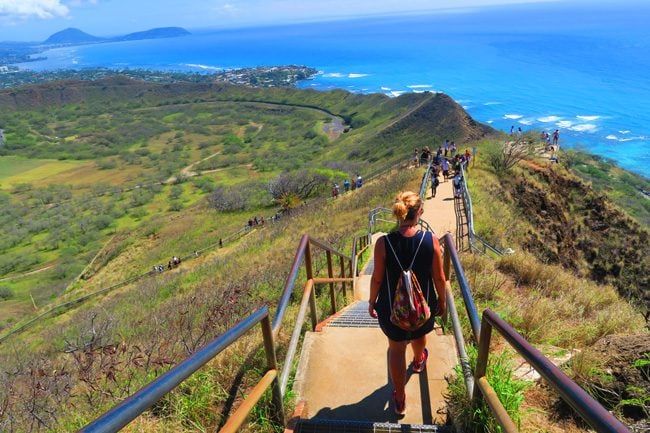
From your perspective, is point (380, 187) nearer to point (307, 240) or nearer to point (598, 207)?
point (598, 207)

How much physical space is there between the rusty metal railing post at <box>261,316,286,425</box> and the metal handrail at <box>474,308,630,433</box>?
1.40m

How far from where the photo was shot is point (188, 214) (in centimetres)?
4006

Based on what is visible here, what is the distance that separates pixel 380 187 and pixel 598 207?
10.9m

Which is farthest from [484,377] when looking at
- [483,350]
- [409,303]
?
[409,303]

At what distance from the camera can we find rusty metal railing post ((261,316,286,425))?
3127mm

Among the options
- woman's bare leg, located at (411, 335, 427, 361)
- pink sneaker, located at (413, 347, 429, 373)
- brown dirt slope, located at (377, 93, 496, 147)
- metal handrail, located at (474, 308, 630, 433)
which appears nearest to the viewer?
metal handrail, located at (474, 308, 630, 433)

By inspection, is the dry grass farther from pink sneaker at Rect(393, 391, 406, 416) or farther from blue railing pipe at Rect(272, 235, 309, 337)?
blue railing pipe at Rect(272, 235, 309, 337)

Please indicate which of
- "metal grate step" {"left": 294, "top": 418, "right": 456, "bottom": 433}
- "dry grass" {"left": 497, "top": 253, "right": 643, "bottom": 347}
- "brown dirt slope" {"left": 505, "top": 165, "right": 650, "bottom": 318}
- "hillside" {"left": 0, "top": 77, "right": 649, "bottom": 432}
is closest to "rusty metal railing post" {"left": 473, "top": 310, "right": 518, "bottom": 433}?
"metal grate step" {"left": 294, "top": 418, "right": 456, "bottom": 433}

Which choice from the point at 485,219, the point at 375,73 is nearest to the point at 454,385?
the point at 485,219

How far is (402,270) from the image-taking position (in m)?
3.29

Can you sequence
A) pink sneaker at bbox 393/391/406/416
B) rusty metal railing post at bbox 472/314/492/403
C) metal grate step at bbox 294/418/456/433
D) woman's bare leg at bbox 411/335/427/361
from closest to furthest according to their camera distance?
rusty metal railing post at bbox 472/314/492/403
metal grate step at bbox 294/418/456/433
pink sneaker at bbox 393/391/406/416
woman's bare leg at bbox 411/335/427/361

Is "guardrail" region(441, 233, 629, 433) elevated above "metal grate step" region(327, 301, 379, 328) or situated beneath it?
elevated above

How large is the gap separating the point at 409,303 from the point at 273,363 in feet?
3.56

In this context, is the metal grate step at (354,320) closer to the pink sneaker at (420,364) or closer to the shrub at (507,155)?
the pink sneaker at (420,364)
